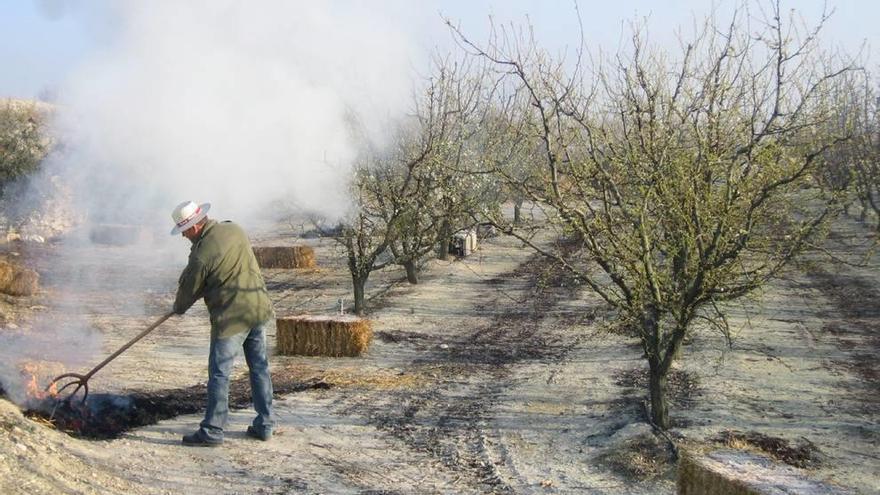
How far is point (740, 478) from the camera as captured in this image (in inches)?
198

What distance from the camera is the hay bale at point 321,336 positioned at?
1048cm

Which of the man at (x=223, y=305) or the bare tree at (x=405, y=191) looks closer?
the man at (x=223, y=305)

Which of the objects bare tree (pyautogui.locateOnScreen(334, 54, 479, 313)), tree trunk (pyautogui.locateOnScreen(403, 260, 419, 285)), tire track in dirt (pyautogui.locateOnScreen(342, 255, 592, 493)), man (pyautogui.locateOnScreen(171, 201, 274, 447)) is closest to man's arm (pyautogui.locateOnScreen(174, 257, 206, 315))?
man (pyautogui.locateOnScreen(171, 201, 274, 447))

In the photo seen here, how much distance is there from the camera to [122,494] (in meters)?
5.24

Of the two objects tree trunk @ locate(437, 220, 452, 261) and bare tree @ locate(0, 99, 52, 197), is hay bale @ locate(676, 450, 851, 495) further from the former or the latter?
bare tree @ locate(0, 99, 52, 197)

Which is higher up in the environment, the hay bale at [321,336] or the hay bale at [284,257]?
the hay bale at [284,257]

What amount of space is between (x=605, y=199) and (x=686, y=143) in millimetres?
2105

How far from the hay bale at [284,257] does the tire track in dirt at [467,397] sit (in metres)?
5.71

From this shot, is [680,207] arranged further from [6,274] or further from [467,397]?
[6,274]

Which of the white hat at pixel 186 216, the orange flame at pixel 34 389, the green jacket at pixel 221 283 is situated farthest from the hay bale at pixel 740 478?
the orange flame at pixel 34 389

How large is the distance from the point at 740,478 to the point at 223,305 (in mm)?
3657

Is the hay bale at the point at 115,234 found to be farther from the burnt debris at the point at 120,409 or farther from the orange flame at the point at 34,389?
the orange flame at the point at 34,389

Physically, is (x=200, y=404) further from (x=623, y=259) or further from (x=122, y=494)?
(x=623, y=259)

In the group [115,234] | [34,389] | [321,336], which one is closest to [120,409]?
[34,389]
